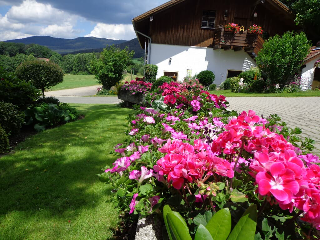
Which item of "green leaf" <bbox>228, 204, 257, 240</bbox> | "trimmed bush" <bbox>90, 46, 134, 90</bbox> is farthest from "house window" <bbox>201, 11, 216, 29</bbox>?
"green leaf" <bbox>228, 204, 257, 240</bbox>

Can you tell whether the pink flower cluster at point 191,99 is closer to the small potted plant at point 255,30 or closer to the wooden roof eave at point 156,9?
the wooden roof eave at point 156,9

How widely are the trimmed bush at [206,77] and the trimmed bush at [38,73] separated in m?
10.5

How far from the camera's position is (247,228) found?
807mm

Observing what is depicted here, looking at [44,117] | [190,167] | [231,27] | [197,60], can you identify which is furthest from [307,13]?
[190,167]

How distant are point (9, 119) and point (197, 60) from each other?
1493 centimetres

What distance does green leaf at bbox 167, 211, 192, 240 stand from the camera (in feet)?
2.77

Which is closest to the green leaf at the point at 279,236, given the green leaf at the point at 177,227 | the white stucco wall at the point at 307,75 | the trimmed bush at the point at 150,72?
the green leaf at the point at 177,227

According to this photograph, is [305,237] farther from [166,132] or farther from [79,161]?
[79,161]

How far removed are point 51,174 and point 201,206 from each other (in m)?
2.92

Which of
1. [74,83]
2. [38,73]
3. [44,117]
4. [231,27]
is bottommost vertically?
[74,83]

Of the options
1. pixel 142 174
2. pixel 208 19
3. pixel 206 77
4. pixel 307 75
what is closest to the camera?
pixel 142 174

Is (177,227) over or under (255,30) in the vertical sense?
under

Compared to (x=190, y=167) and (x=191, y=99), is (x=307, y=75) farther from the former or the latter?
(x=190, y=167)

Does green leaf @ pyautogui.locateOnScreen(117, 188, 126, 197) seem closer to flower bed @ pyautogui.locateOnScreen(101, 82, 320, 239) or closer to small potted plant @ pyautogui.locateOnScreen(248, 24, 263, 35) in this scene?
flower bed @ pyautogui.locateOnScreen(101, 82, 320, 239)
